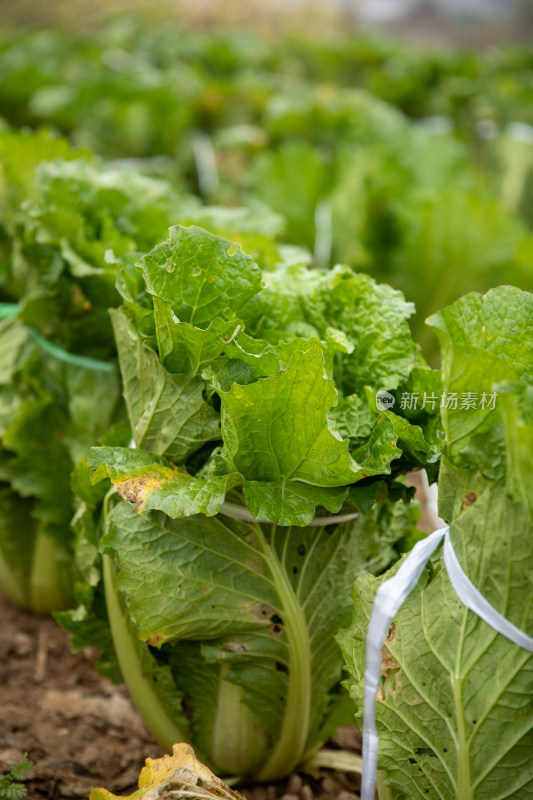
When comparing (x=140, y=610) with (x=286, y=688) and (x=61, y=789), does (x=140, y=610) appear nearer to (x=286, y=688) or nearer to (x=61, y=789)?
(x=286, y=688)

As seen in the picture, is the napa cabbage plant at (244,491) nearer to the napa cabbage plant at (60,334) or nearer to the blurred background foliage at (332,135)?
the napa cabbage plant at (60,334)

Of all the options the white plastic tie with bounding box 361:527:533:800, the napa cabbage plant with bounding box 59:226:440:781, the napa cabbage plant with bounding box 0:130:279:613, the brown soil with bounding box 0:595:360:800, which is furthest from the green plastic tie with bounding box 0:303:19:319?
the white plastic tie with bounding box 361:527:533:800

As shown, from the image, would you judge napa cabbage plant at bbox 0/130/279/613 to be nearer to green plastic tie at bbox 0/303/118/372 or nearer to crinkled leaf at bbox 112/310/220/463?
green plastic tie at bbox 0/303/118/372

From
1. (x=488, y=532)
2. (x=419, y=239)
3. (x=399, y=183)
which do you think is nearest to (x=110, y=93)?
(x=399, y=183)

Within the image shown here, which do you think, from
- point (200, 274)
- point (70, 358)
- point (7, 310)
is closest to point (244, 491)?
point (200, 274)

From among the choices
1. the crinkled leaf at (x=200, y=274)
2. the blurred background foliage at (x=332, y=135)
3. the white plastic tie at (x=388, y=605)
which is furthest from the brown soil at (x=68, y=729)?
the blurred background foliage at (x=332, y=135)

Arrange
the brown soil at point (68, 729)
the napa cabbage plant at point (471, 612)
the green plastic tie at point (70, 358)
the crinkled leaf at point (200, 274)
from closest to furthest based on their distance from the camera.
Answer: the napa cabbage plant at point (471, 612)
the crinkled leaf at point (200, 274)
the brown soil at point (68, 729)
the green plastic tie at point (70, 358)

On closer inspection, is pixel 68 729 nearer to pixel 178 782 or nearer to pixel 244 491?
pixel 178 782
